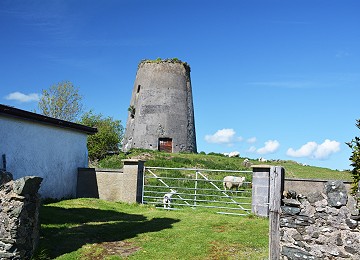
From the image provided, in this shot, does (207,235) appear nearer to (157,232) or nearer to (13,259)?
(157,232)

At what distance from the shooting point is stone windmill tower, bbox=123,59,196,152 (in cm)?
3681

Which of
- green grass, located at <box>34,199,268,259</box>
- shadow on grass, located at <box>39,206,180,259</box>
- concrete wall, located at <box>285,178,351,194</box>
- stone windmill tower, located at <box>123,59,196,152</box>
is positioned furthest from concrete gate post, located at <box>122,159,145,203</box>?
stone windmill tower, located at <box>123,59,196,152</box>

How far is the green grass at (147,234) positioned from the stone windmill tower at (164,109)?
2153cm

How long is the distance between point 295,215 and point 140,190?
34.2ft

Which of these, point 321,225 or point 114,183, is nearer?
point 321,225

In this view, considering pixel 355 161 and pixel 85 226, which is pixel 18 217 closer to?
pixel 85 226

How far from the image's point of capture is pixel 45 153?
56.3ft

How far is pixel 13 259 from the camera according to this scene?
8.63m

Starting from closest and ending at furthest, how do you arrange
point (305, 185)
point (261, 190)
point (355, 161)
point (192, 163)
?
point (355, 161) → point (261, 190) → point (305, 185) → point (192, 163)

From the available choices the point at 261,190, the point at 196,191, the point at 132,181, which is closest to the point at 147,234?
the point at 261,190

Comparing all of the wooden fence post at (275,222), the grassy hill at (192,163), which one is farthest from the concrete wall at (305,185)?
the grassy hill at (192,163)

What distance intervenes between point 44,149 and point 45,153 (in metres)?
0.19

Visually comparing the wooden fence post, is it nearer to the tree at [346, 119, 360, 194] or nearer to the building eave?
the tree at [346, 119, 360, 194]

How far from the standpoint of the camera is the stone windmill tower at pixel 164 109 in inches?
1449
